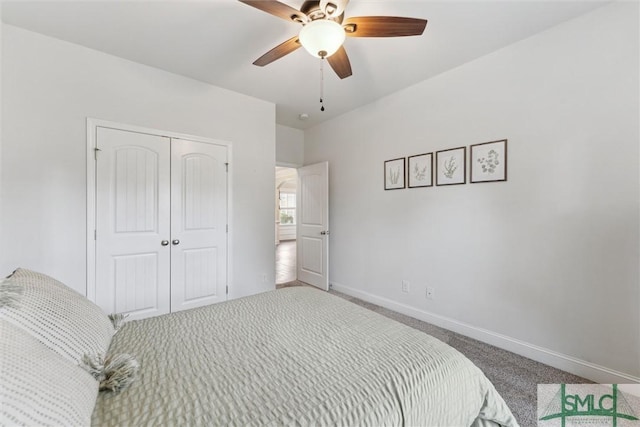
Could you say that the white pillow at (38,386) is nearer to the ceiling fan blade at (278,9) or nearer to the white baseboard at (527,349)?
the ceiling fan blade at (278,9)

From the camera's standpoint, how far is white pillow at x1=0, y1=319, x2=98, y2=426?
55 centimetres

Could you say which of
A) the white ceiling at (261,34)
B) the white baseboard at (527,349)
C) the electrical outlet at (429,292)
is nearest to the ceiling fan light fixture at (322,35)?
the white ceiling at (261,34)

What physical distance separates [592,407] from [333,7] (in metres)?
2.91

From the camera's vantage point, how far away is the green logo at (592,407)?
5.09ft

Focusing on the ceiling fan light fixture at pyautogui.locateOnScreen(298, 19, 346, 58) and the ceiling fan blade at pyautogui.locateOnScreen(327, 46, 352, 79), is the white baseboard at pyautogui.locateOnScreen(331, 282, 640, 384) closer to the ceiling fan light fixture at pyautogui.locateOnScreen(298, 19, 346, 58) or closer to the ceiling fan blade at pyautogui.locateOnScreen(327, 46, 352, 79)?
the ceiling fan blade at pyautogui.locateOnScreen(327, 46, 352, 79)

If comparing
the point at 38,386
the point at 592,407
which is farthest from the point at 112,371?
the point at 592,407

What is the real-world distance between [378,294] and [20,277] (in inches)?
123

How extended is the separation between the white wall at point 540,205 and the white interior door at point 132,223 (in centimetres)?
255

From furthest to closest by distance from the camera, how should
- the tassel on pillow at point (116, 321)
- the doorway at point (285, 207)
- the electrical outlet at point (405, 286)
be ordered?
the doorway at point (285, 207) < the electrical outlet at point (405, 286) < the tassel on pillow at point (116, 321)

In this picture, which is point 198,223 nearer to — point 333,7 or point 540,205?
point 333,7

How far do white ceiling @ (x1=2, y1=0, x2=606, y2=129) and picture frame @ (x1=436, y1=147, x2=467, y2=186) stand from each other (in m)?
0.84

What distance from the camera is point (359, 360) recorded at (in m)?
1.04

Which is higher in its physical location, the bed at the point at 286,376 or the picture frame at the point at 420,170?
the picture frame at the point at 420,170

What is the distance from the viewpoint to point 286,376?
0.94m
